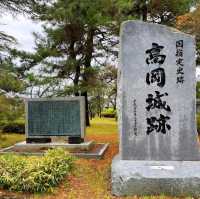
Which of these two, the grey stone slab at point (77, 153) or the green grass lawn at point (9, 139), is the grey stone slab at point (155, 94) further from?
the green grass lawn at point (9, 139)

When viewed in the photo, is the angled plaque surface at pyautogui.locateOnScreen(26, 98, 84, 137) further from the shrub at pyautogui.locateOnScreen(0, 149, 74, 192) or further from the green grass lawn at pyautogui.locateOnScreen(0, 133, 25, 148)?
the shrub at pyautogui.locateOnScreen(0, 149, 74, 192)

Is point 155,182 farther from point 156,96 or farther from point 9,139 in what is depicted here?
point 9,139

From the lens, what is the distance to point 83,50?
2172 centimetres

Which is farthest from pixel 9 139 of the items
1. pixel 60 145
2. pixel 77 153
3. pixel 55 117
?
pixel 77 153

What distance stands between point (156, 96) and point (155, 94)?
0.17 feet

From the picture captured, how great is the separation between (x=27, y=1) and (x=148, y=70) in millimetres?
7654

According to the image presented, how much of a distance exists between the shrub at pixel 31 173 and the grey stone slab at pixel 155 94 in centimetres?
142

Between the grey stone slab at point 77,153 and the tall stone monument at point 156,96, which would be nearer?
the tall stone monument at point 156,96

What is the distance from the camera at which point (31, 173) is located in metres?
7.97

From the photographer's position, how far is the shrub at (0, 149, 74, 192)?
784cm

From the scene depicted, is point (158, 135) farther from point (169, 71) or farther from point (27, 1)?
point (27, 1)

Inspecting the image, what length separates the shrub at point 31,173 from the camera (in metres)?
7.84

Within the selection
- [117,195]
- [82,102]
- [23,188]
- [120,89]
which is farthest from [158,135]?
[82,102]

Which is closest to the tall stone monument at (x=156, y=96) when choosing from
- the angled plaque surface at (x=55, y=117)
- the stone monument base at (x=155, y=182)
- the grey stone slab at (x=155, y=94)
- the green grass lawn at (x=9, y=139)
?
the grey stone slab at (x=155, y=94)
